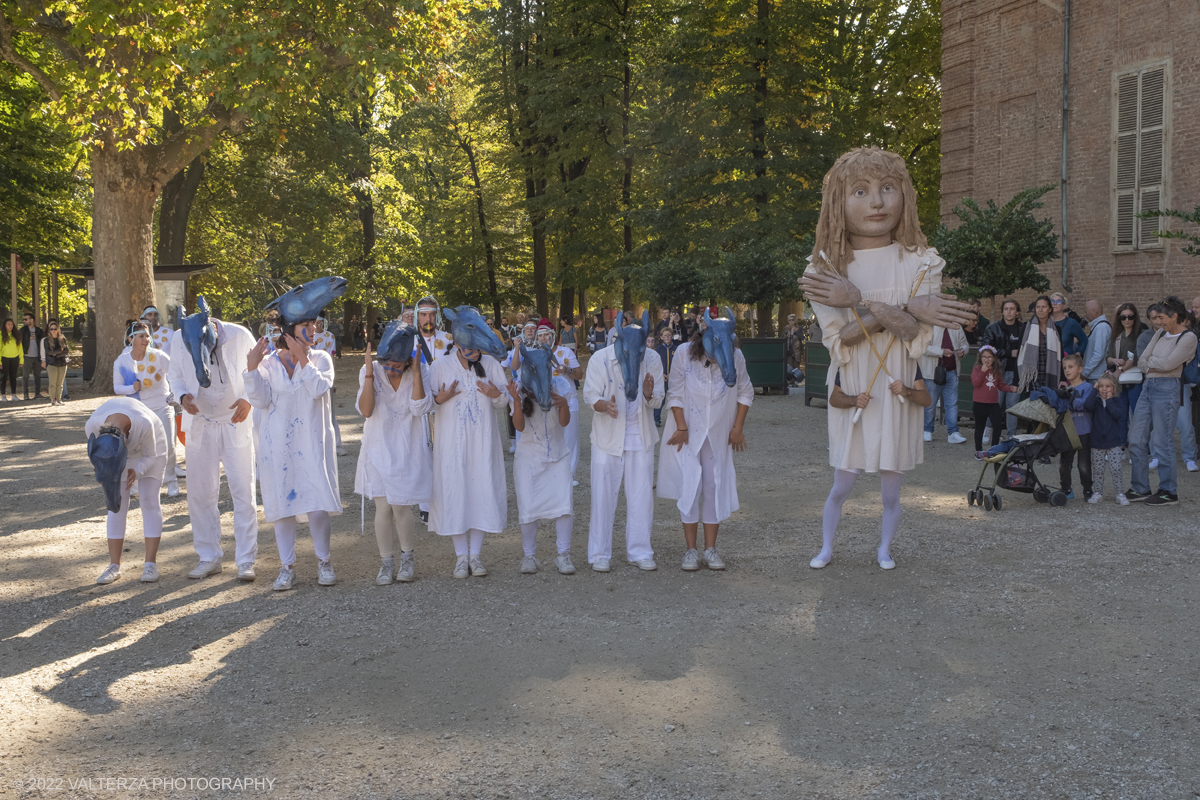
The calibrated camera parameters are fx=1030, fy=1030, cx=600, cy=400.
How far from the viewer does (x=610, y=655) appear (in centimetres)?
523

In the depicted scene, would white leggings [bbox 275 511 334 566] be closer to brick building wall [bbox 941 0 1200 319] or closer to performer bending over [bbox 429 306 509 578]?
performer bending over [bbox 429 306 509 578]

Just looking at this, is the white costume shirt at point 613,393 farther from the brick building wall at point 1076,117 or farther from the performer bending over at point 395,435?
the brick building wall at point 1076,117

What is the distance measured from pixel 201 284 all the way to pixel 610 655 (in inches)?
1542

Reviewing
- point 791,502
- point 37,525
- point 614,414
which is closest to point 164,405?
point 37,525

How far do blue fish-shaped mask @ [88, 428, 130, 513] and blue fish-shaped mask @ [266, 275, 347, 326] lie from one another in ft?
4.04

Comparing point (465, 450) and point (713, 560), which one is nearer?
point (465, 450)

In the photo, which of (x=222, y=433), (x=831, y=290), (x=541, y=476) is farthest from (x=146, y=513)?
(x=831, y=290)

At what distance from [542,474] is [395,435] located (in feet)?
3.31

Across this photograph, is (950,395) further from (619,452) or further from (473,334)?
(473,334)

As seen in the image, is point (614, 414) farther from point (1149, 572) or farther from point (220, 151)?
point (220, 151)

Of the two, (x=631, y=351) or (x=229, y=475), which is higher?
(x=631, y=351)

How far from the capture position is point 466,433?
670 centimetres

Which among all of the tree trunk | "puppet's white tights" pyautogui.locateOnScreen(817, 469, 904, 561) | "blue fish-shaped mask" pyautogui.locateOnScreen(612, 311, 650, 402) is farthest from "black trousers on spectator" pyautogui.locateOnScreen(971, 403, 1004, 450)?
the tree trunk

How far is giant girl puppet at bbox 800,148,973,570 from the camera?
6.58 metres
